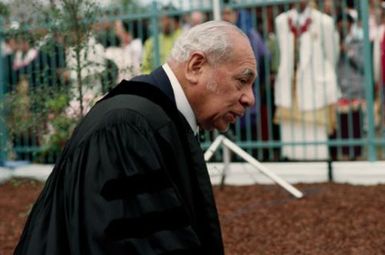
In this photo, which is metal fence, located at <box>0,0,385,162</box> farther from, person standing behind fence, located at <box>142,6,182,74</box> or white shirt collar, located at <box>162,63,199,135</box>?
white shirt collar, located at <box>162,63,199,135</box>

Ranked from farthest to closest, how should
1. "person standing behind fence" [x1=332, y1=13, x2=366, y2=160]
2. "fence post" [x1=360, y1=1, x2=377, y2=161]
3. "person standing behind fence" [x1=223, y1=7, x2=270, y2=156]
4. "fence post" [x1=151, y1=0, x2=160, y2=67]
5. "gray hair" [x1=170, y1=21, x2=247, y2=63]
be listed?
1. "fence post" [x1=151, y1=0, x2=160, y2=67]
2. "person standing behind fence" [x1=223, y1=7, x2=270, y2=156]
3. "person standing behind fence" [x1=332, y1=13, x2=366, y2=160]
4. "fence post" [x1=360, y1=1, x2=377, y2=161]
5. "gray hair" [x1=170, y1=21, x2=247, y2=63]

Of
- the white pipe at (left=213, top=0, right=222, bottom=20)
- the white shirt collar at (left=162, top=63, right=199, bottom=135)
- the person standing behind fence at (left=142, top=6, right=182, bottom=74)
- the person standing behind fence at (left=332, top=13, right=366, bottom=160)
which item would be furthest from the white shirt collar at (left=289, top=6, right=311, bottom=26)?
the white shirt collar at (left=162, top=63, right=199, bottom=135)

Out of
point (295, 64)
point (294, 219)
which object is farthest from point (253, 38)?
point (294, 219)

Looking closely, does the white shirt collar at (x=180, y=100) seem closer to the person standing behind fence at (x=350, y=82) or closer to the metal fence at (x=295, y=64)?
Answer: the metal fence at (x=295, y=64)

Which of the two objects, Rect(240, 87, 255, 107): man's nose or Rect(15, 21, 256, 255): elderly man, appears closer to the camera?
Rect(15, 21, 256, 255): elderly man

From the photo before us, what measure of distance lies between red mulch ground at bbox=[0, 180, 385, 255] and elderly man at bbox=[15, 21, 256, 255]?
3.87 m

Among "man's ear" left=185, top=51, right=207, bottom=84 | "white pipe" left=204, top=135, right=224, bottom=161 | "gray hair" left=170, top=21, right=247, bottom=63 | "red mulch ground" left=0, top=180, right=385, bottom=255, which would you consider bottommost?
"red mulch ground" left=0, top=180, right=385, bottom=255

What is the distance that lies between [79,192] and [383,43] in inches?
291

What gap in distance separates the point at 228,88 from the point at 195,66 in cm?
15

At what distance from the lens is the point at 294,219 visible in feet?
28.0

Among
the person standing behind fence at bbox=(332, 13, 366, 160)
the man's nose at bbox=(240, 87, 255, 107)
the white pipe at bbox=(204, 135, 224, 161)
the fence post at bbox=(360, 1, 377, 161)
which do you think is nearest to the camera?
the man's nose at bbox=(240, 87, 255, 107)

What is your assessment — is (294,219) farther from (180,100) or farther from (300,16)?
(180,100)

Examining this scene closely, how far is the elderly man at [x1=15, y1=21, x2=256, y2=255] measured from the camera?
11.0 ft

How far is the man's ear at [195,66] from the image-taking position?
3.58 metres
